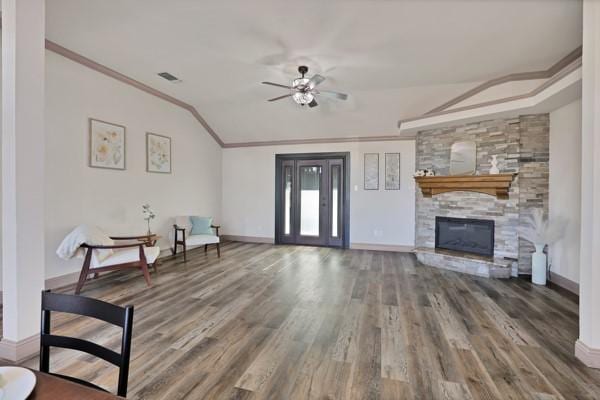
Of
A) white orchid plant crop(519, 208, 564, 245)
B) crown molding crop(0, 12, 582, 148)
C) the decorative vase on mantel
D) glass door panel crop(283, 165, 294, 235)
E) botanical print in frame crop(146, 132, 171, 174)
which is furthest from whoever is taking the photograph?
glass door panel crop(283, 165, 294, 235)

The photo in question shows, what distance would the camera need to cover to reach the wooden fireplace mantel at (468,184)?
14.5 feet

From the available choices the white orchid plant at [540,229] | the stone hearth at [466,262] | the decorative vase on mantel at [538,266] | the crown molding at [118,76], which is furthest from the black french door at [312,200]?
the decorative vase on mantel at [538,266]

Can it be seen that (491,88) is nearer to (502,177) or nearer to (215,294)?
(502,177)

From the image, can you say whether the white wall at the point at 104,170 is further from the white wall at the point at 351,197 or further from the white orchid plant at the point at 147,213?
the white wall at the point at 351,197

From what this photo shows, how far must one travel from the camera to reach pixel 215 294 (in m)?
3.54

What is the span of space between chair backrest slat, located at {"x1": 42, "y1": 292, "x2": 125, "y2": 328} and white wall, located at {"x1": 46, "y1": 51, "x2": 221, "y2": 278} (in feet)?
10.3

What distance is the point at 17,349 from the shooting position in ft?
6.97

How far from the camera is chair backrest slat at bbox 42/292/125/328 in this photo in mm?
1045

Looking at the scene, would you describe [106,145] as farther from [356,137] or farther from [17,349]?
[356,137]

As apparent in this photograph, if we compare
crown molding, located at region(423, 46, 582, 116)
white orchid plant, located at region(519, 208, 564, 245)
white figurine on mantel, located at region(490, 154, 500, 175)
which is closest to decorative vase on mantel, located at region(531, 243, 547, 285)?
white orchid plant, located at region(519, 208, 564, 245)

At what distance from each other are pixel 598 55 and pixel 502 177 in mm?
2615

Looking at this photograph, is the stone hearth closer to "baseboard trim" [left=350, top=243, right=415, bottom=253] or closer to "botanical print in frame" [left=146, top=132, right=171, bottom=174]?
"baseboard trim" [left=350, top=243, right=415, bottom=253]

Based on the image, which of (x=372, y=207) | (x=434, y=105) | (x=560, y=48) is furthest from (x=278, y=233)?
(x=560, y=48)

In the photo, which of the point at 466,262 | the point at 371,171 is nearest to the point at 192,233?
the point at 371,171
